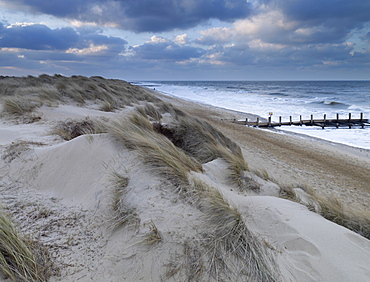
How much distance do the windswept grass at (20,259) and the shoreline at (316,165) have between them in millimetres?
4529

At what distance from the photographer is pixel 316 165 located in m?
8.82

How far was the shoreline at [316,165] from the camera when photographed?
6.48 meters

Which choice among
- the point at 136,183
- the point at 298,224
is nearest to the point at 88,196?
the point at 136,183

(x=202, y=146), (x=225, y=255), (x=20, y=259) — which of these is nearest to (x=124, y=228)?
(x=20, y=259)

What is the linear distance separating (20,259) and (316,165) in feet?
32.0

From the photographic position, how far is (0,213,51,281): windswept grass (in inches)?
57.9

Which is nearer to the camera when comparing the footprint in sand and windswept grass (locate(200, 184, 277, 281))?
windswept grass (locate(200, 184, 277, 281))

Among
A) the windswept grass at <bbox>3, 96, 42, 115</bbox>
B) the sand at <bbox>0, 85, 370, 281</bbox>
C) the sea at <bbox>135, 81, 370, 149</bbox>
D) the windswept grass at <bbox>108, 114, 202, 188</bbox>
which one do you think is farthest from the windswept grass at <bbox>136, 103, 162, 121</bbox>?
the sea at <bbox>135, 81, 370, 149</bbox>

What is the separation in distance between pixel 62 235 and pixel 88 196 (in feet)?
2.04

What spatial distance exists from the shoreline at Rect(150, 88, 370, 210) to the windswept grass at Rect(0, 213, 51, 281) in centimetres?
453

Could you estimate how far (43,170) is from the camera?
2980 mm

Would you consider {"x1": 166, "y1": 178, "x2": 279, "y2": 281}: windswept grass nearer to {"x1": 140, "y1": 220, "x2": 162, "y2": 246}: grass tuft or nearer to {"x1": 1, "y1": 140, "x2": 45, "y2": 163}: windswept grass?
{"x1": 140, "y1": 220, "x2": 162, "y2": 246}: grass tuft

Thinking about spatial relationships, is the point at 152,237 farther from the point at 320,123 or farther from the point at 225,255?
the point at 320,123

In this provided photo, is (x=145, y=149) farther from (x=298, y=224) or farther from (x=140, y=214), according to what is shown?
(x=298, y=224)
